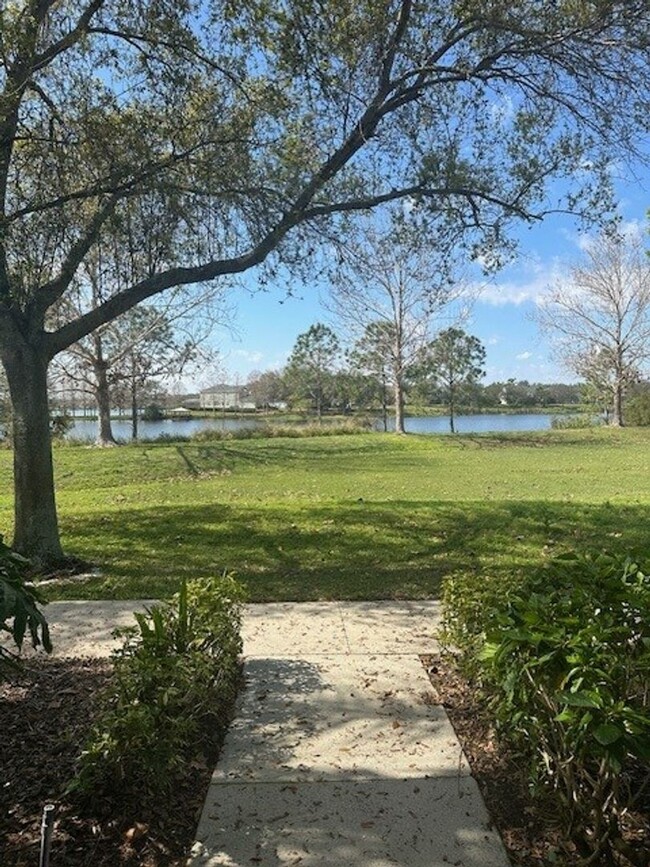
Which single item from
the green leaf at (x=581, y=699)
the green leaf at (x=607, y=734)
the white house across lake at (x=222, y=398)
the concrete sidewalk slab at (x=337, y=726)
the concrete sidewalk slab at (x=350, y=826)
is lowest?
the concrete sidewalk slab at (x=337, y=726)

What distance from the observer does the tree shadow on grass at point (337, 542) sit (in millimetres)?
5492

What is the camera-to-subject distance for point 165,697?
2.23m

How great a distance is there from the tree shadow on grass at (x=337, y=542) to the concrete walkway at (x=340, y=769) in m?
1.50

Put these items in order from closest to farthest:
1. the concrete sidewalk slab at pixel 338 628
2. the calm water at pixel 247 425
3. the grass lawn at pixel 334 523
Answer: the concrete sidewalk slab at pixel 338 628, the grass lawn at pixel 334 523, the calm water at pixel 247 425

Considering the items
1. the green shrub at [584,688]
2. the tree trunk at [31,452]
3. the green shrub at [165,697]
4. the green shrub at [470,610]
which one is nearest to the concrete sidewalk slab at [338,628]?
the green shrub at [470,610]

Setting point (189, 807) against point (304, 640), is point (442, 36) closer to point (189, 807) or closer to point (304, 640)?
point (304, 640)

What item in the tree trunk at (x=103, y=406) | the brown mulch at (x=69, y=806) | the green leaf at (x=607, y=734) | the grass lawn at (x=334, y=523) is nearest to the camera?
the green leaf at (x=607, y=734)

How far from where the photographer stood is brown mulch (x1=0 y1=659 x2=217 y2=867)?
6.36 ft

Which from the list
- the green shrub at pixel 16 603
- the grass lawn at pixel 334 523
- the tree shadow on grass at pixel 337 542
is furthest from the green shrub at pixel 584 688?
the tree shadow on grass at pixel 337 542

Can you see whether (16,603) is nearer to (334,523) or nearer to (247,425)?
(334,523)

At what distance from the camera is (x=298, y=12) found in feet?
18.4

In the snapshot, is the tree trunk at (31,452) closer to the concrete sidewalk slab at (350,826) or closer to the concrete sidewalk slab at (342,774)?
the concrete sidewalk slab at (342,774)

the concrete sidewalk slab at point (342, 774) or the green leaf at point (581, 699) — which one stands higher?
the green leaf at point (581, 699)

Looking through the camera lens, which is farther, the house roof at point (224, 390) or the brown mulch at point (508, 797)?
the house roof at point (224, 390)
